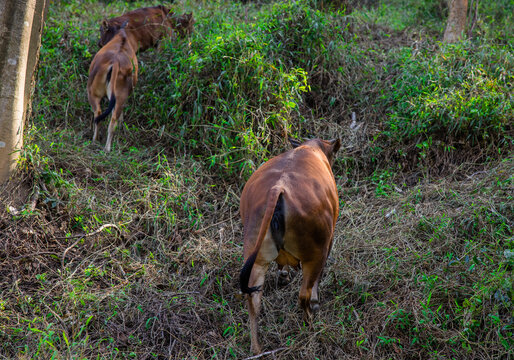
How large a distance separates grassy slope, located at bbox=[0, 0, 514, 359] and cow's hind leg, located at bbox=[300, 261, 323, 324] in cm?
18

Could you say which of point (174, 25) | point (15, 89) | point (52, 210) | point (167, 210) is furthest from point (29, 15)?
point (174, 25)

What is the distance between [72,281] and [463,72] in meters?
5.70

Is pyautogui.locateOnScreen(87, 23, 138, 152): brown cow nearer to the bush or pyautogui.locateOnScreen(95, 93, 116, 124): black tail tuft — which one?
pyautogui.locateOnScreen(95, 93, 116, 124): black tail tuft

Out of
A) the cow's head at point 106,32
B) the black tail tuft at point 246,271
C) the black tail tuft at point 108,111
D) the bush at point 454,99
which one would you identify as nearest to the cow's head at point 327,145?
the bush at point 454,99

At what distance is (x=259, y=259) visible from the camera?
392 centimetres

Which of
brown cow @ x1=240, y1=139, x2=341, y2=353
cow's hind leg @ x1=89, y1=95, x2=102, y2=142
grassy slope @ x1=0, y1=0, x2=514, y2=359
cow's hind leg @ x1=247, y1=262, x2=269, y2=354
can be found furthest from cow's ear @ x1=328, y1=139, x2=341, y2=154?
cow's hind leg @ x1=89, y1=95, x2=102, y2=142

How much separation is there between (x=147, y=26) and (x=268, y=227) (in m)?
5.70

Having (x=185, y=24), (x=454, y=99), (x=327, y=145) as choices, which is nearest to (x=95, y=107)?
(x=185, y=24)

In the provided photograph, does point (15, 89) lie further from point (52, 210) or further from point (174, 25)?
point (174, 25)

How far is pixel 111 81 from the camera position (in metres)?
6.90

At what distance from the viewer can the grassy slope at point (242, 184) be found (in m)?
4.28

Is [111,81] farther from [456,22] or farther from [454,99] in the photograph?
[456,22]

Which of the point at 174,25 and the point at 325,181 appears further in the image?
the point at 174,25

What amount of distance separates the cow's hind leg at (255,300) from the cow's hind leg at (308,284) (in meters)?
0.34
